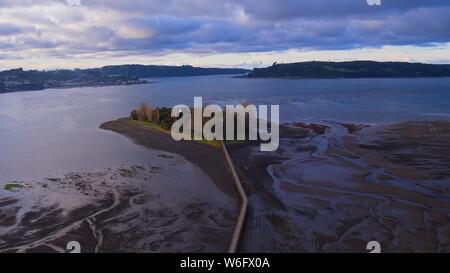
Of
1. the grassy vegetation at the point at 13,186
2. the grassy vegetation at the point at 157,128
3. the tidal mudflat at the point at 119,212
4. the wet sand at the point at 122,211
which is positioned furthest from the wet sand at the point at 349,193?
the grassy vegetation at the point at 13,186

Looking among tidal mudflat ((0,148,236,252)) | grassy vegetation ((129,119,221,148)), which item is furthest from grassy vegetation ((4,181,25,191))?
grassy vegetation ((129,119,221,148))

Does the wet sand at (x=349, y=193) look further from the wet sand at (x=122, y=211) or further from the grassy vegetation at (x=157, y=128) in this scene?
the wet sand at (x=122, y=211)

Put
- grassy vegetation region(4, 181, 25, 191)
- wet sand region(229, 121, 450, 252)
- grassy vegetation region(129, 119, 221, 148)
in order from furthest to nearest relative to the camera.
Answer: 1. grassy vegetation region(129, 119, 221, 148)
2. grassy vegetation region(4, 181, 25, 191)
3. wet sand region(229, 121, 450, 252)

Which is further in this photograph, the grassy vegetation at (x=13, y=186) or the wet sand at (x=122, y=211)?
the grassy vegetation at (x=13, y=186)

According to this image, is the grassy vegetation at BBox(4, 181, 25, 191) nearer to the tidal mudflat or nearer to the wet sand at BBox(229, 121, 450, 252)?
the tidal mudflat

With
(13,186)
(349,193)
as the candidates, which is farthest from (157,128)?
(349,193)

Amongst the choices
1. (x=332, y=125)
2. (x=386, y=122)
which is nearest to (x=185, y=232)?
(x=332, y=125)
